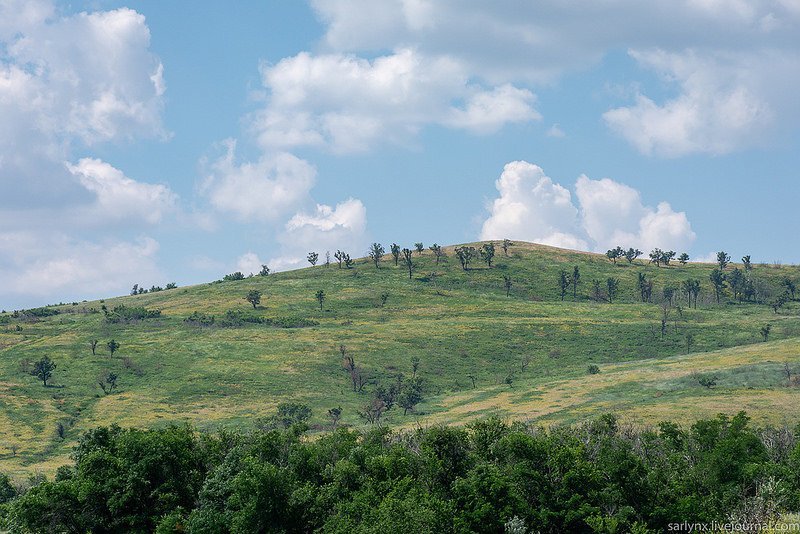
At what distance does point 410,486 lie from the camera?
57.9 meters

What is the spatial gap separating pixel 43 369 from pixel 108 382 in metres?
14.1

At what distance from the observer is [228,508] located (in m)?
59.0

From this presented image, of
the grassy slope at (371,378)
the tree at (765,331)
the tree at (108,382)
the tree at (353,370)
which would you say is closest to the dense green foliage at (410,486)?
the grassy slope at (371,378)

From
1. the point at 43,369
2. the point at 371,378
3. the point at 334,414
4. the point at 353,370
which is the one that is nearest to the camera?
the point at 334,414

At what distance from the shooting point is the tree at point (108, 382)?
157875 mm

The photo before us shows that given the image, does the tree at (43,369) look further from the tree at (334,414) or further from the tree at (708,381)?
the tree at (708,381)

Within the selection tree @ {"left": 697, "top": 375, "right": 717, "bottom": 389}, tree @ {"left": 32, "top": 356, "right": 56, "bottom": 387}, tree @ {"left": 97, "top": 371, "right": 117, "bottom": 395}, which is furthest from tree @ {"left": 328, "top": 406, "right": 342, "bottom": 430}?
tree @ {"left": 697, "top": 375, "right": 717, "bottom": 389}

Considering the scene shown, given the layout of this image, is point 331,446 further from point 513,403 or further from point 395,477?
point 513,403

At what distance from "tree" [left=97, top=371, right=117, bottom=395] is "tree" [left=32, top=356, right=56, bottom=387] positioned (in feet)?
34.0

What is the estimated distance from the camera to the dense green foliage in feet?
179

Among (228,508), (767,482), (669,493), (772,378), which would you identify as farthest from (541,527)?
(772,378)

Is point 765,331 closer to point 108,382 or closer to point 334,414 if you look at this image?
point 334,414

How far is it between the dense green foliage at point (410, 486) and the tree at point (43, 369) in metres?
103

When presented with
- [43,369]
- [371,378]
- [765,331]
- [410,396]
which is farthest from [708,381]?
[43,369]
